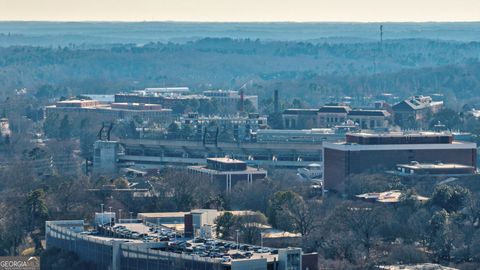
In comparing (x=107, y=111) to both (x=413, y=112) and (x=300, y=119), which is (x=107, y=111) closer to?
(x=300, y=119)

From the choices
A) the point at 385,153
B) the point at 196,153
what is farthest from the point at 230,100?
the point at 385,153

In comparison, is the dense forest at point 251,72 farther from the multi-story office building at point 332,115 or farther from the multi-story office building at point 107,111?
the multi-story office building at point 332,115

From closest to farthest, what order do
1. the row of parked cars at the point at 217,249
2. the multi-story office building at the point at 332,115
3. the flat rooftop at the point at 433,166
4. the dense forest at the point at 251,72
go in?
the row of parked cars at the point at 217,249 → the flat rooftop at the point at 433,166 → the multi-story office building at the point at 332,115 → the dense forest at the point at 251,72

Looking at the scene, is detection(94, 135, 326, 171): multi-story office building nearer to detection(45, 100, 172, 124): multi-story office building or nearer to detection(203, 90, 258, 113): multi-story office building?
detection(45, 100, 172, 124): multi-story office building

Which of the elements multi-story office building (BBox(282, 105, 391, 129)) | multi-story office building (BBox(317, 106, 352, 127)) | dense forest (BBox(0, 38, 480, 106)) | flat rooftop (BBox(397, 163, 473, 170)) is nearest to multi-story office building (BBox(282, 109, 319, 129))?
multi-story office building (BBox(282, 105, 391, 129))

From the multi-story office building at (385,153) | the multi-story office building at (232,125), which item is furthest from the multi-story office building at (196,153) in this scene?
the multi-story office building at (385,153)

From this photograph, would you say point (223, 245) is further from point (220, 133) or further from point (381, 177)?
point (220, 133)
